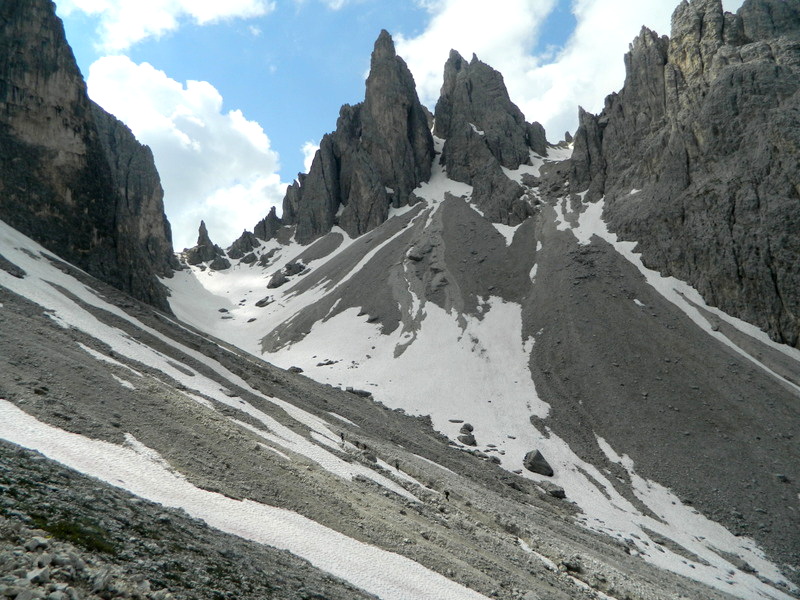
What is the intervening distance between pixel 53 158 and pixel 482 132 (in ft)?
284

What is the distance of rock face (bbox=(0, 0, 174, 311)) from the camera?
46.6 m

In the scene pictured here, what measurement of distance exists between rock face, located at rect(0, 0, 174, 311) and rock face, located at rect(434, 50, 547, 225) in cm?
5780

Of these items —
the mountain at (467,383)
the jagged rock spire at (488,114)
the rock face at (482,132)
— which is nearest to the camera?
the mountain at (467,383)

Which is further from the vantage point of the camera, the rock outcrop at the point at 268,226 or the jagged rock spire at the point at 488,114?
the rock outcrop at the point at 268,226

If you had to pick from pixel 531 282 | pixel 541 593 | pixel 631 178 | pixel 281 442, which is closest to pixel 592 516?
pixel 541 593

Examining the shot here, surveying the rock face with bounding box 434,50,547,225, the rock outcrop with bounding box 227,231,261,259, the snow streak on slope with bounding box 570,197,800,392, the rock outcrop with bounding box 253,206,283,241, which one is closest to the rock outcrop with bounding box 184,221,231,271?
the rock outcrop with bounding box 227,231,261,259

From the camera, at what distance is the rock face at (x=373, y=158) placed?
110 m

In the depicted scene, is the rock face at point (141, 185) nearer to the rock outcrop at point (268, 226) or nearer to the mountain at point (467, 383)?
the mountain at point (467, 383)

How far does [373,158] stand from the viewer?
114m

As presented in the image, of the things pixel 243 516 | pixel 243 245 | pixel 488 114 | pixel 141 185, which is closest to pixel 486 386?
pixel 243 516

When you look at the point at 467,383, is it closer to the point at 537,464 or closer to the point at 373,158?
the point at 537,464

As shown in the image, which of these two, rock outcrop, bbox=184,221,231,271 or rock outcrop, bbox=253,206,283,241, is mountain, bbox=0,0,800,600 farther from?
rock outcrop, bbox=253,206,283,241

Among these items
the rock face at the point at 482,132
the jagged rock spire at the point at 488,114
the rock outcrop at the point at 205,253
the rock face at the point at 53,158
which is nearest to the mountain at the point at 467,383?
the rock face at the point at 53,158

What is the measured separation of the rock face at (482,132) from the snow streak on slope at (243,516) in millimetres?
76385
